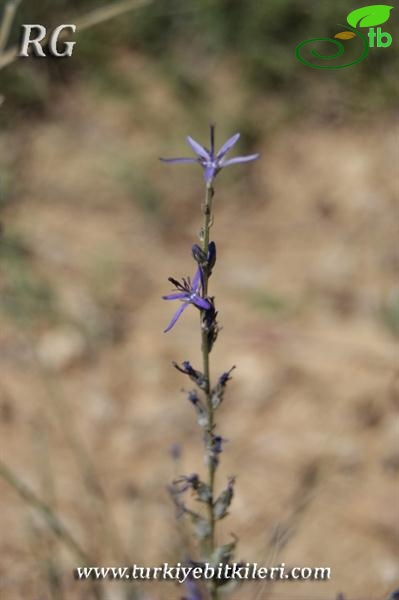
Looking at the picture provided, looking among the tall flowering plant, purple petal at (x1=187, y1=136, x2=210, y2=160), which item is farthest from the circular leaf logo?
purple petal at (x1=187, y1=136, x2=210, y2=160)

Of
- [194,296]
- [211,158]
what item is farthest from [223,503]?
[211,158]

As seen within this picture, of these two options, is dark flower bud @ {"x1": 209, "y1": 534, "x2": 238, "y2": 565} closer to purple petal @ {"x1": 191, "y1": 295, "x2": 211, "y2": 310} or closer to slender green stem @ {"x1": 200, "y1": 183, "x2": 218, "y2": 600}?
slender green stem @ {"x1": 200, "y1": 183, "x2": 218, "y2": 600}

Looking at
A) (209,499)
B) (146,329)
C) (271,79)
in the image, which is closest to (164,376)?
(146,329)

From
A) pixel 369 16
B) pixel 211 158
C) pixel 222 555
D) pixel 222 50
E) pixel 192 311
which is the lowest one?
pixel 222 555

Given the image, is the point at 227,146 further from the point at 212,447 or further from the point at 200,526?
the point at 200,526

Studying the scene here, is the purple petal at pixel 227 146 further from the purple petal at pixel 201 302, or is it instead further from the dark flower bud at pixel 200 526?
the dark flower bud at pixel 200 526

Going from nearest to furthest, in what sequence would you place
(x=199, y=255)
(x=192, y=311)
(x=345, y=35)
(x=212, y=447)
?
(x=199, y=255), (x=212, y=447), (x=192, y=311), (x=345, y=35)

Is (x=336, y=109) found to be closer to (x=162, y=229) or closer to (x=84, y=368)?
(x=162, y=229)
